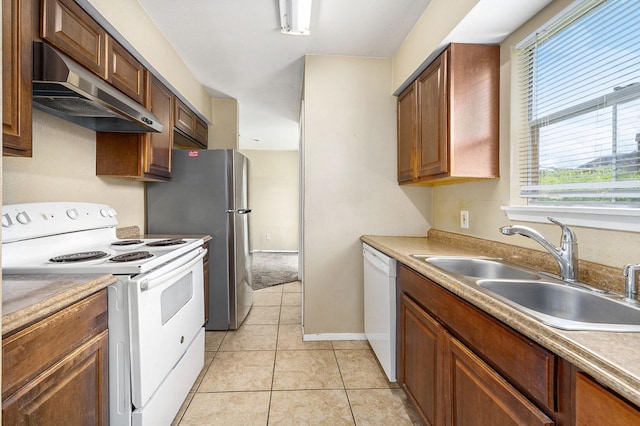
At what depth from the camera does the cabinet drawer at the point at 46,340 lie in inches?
31.3

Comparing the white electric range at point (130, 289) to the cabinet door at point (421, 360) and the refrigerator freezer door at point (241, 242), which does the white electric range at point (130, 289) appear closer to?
the refrigerator freezer door at point (241, 242)

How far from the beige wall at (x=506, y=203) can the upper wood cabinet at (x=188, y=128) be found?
7.64ft

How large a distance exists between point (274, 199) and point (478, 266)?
562 centimetres

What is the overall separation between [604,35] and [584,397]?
1350 millimetres

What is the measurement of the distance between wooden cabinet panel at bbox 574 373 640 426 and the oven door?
1.45 m

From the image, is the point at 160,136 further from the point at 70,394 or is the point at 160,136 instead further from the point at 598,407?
the point at 598,407

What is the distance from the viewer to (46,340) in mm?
911

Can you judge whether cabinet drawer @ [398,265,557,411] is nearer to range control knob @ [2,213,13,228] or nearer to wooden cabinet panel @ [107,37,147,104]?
A: range control knob @ [2,213,13,228]

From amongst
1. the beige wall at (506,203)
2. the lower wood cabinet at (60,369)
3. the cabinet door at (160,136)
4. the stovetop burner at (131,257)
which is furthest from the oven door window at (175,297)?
the beige wall at (506,203)

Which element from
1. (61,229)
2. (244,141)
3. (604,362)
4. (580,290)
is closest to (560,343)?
(604,362)

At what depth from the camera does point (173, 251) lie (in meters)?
1.68

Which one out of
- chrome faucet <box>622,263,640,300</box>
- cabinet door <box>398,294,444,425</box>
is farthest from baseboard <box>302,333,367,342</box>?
chrome faucet <box>622,263,640,300</box>

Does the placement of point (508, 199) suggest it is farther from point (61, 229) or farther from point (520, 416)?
point (61, 229)

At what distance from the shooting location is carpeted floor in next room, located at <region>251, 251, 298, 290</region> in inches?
175
